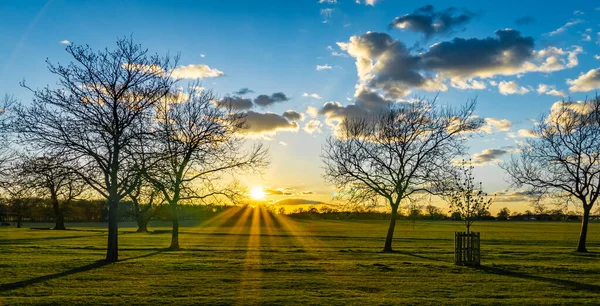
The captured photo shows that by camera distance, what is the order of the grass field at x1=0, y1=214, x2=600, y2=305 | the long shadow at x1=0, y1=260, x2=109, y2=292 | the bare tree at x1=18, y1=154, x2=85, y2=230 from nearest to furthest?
the grass field at x1=0, y1=214, x2=600, y2=305 < the long shadow at x1=0, y1=260, x2=109, y2=292 < the bare tree at x1=18, y1=154, x2=85, y2=230

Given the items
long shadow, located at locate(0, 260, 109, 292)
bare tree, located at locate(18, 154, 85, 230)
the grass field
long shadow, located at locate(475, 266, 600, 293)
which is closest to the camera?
the grass field

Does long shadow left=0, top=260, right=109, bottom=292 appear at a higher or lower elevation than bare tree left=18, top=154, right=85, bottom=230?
A: lower

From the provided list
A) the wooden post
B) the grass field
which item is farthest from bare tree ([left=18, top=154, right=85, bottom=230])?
the wooden post

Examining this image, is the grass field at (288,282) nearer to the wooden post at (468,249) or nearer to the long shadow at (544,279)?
the long shadow at (544,279)

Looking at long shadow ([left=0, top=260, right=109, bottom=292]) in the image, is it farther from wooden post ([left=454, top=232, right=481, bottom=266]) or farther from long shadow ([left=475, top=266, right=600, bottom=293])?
long shadow ([left=475, top=266, right=600, bottom=293])

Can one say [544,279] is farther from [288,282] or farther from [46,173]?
[46,173]

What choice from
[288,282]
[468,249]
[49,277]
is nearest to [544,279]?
[468,249]

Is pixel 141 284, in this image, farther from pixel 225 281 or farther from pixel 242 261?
pixel 242 261

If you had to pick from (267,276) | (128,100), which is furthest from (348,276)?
(128,100)

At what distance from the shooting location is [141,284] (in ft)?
58.3

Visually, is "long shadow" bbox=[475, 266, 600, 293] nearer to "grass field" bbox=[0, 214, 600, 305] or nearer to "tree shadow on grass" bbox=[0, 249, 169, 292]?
"grass field" bbox=[0, 214, 600, 305]

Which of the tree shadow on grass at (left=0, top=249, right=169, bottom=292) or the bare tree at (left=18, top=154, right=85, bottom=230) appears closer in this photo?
the tree shadow on grass at (left=0, top=249, right=169, bottom=292)

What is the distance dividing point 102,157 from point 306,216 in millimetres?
159718

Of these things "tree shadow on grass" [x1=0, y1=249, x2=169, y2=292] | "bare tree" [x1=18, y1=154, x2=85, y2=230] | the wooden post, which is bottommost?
"tree shadow on grass" [x1=0, y1=249, x2=169, y2=292]
